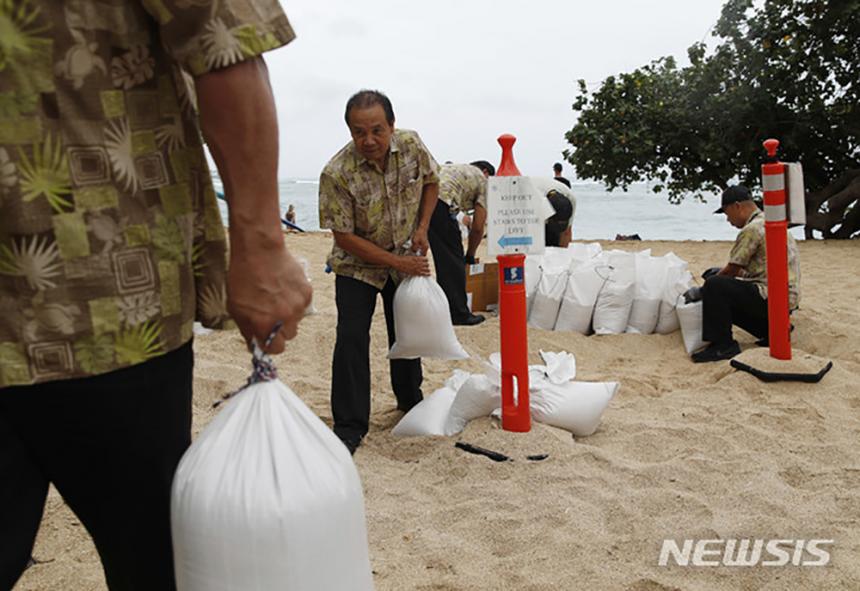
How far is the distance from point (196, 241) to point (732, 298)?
452 centimetres

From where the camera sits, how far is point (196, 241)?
124 cm

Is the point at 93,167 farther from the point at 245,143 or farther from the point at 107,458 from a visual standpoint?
the point at 107,458

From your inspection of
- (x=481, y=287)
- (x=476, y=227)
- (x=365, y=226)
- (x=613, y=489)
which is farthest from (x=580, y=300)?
(x=613, y=489)

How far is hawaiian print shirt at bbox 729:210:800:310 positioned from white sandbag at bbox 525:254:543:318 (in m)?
1.43

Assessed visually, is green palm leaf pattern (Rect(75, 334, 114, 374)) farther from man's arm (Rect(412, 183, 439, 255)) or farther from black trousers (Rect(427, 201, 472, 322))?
black trousers (Rect(427, 201, 472, 322))

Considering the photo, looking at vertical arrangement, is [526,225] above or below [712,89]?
below

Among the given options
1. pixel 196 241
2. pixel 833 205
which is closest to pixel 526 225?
pixel 196 241

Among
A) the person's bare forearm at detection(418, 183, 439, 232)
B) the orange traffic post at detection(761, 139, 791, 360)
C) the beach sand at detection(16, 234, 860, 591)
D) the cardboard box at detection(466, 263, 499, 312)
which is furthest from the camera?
the cardboard box at detection(466, 263, 499, 312)

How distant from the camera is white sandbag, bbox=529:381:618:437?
3.51m

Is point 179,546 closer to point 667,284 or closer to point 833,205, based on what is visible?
point 667,284

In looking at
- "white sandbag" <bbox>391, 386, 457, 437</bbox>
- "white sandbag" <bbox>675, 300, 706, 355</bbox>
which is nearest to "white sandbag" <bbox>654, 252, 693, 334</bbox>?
"white sandbag" <bbox>675, 300, 706, 355</bbox>

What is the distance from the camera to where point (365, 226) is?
347cm
